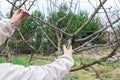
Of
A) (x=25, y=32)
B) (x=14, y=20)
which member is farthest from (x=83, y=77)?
(x=14, y=20)

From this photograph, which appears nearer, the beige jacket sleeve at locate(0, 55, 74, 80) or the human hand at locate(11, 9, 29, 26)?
the beige jacket sleeve at locate(0, 55, 74, 80)

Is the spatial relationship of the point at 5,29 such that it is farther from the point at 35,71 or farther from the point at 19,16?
the point at 35,71

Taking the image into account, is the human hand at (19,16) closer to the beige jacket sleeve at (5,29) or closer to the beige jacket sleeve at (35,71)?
the beige jacket sleeve at (5,29)

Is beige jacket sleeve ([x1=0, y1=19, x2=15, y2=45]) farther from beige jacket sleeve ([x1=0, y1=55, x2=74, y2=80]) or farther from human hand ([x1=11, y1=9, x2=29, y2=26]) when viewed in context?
→ beige jacket sleeve ([x1=0, y1=55, x2=74, y2=80])

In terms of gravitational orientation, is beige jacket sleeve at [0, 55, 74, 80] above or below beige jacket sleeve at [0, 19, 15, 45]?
below

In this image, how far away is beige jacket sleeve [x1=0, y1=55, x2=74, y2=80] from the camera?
1.28 m

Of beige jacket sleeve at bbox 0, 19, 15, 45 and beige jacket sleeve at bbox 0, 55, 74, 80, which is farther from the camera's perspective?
beige jacket sleeve at bbox 0, 19, 15, 45

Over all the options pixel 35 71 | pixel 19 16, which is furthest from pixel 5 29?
pixel 35 71

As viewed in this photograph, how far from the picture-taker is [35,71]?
4.40ft

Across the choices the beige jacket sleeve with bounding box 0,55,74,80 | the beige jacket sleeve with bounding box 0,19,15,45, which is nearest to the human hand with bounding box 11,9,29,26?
the beige jacket sleeve with bounding box 0,19,15,45

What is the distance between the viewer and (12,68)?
4.25 feet

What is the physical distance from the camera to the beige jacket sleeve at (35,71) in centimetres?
128

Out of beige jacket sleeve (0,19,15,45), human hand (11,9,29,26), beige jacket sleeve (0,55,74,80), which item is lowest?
beige jacket sleeve (0,55,74,80)

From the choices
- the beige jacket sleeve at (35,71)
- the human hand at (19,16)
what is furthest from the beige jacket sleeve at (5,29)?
the beige jacket sleeve at (35,71)
